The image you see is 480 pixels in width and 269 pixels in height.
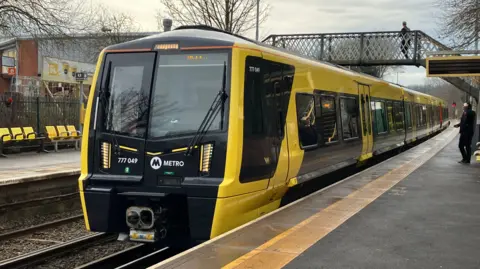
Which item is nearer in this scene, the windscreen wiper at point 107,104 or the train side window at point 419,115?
the windscreen wiper at point 107,104

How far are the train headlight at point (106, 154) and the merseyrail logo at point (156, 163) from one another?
2.16ft

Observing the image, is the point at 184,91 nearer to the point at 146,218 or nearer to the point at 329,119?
the point at 146,218

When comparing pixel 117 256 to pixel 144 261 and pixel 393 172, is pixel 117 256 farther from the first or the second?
pixel 393 172

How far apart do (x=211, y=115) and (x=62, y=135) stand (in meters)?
13.9

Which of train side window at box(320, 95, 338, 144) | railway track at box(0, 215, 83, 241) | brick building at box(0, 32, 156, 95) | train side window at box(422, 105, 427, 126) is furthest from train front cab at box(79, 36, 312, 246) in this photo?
brick building at box(0, 32, 156, 95)

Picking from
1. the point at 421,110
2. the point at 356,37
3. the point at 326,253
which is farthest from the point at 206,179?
the point at 356,37

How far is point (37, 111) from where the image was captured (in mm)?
18984

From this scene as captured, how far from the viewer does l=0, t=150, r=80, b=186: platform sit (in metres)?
11.0

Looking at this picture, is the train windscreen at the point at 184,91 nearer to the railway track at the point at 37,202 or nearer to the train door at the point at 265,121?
the train door at the point at 265,121

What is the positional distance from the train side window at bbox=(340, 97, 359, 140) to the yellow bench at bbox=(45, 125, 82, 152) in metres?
11.1

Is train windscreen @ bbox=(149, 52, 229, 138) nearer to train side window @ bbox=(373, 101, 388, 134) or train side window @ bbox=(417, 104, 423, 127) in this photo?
train side window @ bbox=(373, 101, 388, 134)

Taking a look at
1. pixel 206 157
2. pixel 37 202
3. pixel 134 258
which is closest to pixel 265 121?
pixel 206 157

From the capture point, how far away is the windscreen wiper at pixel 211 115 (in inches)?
247

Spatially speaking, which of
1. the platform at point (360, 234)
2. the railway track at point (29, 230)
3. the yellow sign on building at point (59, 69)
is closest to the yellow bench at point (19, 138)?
the railway track at point (29, 230)
